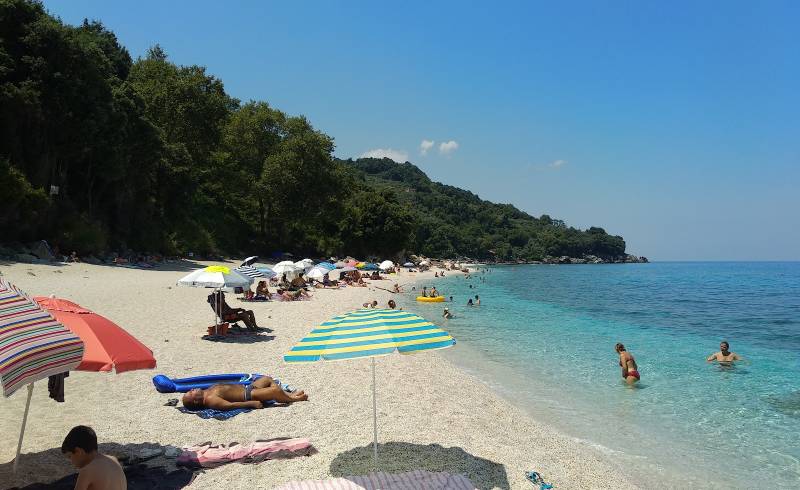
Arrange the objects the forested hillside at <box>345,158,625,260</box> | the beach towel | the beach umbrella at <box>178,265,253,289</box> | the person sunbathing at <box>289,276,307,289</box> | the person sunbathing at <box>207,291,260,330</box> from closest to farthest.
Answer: the beach towel, the beach umbrella at <box>178,265,253,289</box>, the person sunbathing at <box>207,291,260,330</box>, the person sunbathing at <box>289,276,307,289</box>, the forested hillside at <box>345,158,625,260</box>

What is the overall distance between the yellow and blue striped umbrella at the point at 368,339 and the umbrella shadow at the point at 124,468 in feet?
5.63

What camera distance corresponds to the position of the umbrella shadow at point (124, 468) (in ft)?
15.8

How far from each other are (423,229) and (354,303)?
268ft

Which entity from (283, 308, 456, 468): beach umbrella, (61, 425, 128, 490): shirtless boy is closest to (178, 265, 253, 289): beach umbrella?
(283, 308, 456, 468): beach umbrella

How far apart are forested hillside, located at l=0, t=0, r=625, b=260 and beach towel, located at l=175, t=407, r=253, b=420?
22.3 m

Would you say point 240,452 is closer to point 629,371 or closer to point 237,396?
point 237,396

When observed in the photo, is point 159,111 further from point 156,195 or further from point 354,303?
point 354,303

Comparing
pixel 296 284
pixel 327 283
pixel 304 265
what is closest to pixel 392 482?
pixel 296 284

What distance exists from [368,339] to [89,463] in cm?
256

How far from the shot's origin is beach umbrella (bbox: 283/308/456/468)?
504 centimetres

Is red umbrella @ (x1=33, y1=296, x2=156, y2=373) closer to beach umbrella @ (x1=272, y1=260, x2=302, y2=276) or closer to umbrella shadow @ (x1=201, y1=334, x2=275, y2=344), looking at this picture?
umbrella shadow @ (x1=201, y1=334, x2=275, y2=344)

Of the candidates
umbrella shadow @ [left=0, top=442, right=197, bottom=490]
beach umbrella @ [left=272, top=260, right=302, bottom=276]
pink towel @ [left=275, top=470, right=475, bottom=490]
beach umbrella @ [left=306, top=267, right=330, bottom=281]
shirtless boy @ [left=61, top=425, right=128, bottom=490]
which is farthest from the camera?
beach umbrella @ [left=306, top=267, right=330, bottom=281]

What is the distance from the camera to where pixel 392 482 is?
4.89 metres

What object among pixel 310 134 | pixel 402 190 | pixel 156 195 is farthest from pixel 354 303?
pixel 402 190
